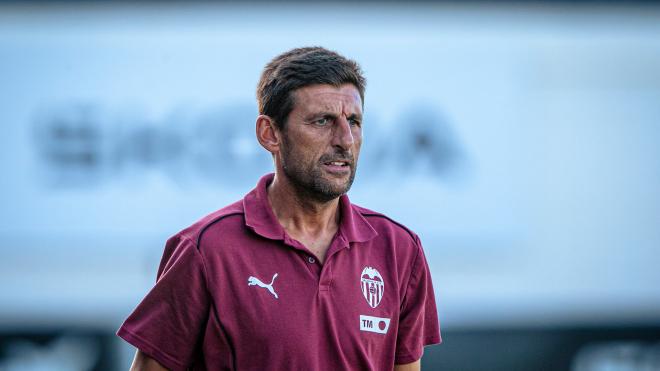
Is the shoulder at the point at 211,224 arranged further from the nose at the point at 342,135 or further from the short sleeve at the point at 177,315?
the nose at the point at 342,135

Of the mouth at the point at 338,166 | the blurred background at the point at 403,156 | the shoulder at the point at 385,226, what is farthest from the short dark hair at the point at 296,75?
the blurred background at the point at 403,156

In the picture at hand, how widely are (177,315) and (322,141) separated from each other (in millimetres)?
513

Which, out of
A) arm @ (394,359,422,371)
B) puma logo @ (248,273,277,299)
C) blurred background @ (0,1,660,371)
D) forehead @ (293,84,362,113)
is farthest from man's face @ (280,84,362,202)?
blurred background @ (0,1,660,371)

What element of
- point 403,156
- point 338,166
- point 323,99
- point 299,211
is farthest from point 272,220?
point 403,156

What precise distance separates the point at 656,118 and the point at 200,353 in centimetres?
357

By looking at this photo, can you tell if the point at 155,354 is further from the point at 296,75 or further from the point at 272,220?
the point at 296,75

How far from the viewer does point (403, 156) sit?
455cm

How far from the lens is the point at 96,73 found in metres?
4.44

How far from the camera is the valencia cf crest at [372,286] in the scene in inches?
80.7

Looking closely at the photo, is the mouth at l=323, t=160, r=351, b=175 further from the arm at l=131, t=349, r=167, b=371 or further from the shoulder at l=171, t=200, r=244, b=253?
the arm at l=131, t=349, r=167, b=371

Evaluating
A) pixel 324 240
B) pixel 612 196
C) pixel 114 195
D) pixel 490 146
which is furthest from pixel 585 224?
pixel 324 240

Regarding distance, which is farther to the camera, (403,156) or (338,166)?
(403,156)

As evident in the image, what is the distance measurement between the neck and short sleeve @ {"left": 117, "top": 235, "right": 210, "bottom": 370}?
0.25m

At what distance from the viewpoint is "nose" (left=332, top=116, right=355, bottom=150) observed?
2053 millimetres
